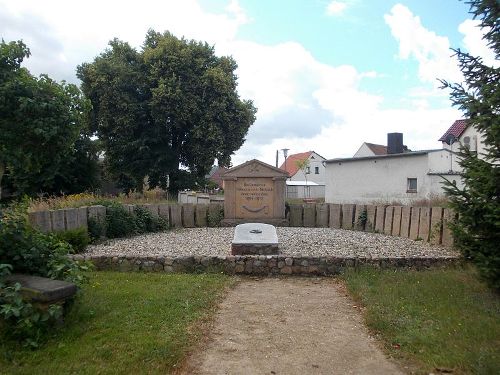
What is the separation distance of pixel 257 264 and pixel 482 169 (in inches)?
163

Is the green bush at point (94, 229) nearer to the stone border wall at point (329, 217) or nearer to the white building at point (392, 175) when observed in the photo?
the stone border wall at point (329, 217)

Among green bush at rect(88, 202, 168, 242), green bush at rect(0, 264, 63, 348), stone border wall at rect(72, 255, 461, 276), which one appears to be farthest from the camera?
green bush at rect(88, 202, 168, 242)

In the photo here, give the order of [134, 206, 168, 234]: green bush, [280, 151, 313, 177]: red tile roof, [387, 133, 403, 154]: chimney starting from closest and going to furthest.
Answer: [134, 206, 168, 234]: green bush < [387, 133, 403, 154]: chimney < [280, 151, 313, 177]: red tile roof

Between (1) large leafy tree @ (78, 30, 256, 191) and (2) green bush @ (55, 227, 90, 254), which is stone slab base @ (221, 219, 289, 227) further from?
(1) large leafy tree @ (78, 30, 256, 191)

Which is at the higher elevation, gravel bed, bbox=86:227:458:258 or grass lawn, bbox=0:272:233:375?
grass lawn, bbox=0:272:233:375

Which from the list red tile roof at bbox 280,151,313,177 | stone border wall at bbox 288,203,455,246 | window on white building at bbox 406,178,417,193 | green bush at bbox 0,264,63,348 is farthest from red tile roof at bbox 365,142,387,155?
green bush at bbox 0,264,63,348

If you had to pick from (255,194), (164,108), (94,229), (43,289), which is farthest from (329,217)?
(164,108)

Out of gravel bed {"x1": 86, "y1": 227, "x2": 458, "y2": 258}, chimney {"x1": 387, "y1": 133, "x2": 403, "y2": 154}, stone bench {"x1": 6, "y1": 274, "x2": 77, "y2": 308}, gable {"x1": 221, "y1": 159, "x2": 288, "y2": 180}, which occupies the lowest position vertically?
gravel bed {"x1": 86, "y1": 227, "x2": 458, "y2": 258}

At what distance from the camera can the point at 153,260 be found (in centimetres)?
829

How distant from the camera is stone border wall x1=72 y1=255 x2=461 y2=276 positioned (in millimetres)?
8234

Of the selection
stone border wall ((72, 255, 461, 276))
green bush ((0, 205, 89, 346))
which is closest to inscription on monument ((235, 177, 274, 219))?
stone border wall ((72, 255, 461, 276))

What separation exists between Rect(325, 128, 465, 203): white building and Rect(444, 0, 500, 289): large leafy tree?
15.6 m

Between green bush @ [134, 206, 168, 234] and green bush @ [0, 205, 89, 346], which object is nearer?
green bush @ [0, 205, 89, 346]

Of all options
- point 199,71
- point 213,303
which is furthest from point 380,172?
point 213,303
